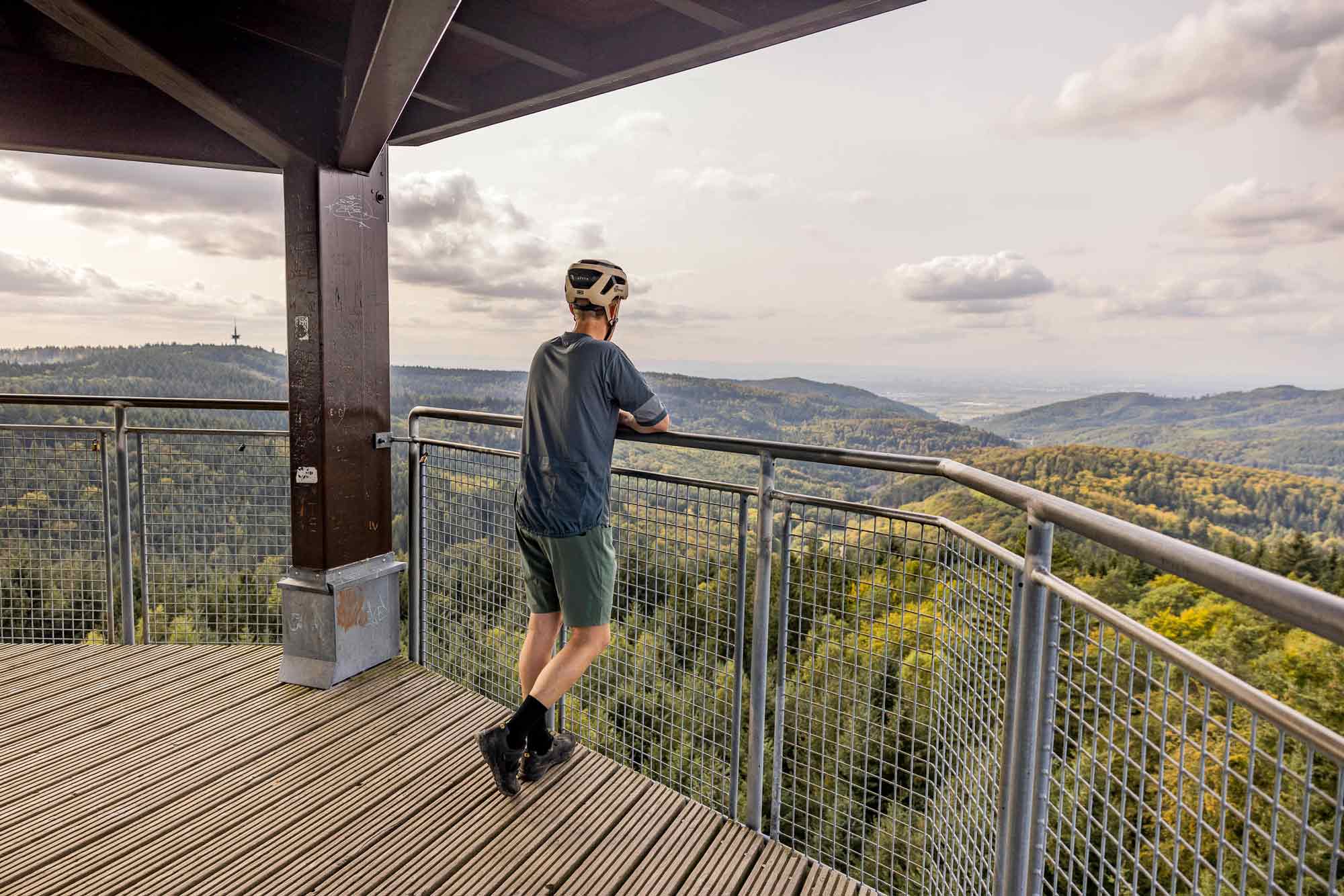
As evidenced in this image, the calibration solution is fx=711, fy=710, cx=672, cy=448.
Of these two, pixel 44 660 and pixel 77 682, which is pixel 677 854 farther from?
pixel 44 660

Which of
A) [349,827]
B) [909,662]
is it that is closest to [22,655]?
[349,827]

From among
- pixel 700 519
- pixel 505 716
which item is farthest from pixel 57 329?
pixel 700 519

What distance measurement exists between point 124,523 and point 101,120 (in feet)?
6.58

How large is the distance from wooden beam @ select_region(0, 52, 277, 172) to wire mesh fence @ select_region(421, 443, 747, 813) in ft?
6.03

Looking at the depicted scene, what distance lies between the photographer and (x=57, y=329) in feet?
34.0

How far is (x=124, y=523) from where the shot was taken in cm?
379

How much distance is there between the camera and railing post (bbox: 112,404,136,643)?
3.69m

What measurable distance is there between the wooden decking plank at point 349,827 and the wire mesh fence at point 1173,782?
6.36 feet

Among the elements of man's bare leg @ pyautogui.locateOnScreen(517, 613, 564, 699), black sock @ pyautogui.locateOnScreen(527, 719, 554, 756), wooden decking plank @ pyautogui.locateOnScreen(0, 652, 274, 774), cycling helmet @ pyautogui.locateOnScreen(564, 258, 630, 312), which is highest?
cycling helmet @ pyautogui.locateOnScreen(564, 258, 630, 312)

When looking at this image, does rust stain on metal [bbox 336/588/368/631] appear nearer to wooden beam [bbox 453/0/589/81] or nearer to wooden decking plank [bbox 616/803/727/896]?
wooden decking plank [bbox 616/803/727/896]

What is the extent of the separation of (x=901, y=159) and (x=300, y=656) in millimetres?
71139

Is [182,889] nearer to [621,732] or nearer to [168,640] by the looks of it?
[621,732]

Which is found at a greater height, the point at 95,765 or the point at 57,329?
the point at 57,329

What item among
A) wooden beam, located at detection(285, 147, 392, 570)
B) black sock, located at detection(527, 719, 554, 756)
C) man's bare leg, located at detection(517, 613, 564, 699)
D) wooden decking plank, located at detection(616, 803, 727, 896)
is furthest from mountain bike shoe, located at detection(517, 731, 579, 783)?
wooden beam, located at detection(285, 147, 392, 570)
